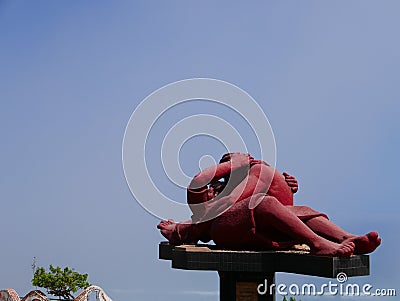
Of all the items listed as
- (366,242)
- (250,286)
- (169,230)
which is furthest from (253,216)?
(169,230)

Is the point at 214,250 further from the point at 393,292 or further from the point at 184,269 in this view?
the point at 393,292

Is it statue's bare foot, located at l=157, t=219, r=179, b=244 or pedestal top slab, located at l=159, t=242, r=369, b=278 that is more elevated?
statue's bare foot, located at l=157, t=219, r=179, b=244

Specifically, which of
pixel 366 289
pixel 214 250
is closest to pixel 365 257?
pixel 366 289

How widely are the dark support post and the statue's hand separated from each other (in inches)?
60.4

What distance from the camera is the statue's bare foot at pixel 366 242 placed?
815 centimetres

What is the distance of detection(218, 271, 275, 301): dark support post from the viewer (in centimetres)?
880

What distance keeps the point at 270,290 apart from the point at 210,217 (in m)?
1.42

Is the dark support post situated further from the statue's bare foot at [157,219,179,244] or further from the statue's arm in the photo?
the statue's bare foot at [157,219,179,244]

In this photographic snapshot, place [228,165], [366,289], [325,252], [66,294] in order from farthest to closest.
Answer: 1. [66,294]
2. [228,165]
3. [366,289]
4. [325,252]

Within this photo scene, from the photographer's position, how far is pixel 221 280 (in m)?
9.08

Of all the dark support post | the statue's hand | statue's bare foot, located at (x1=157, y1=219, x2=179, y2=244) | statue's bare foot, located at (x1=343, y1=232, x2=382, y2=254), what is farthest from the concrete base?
the statue's hand

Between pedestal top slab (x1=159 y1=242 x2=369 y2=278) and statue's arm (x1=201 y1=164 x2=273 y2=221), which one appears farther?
statue's arm (x1=201 y1=164 x2=273 y2=221)

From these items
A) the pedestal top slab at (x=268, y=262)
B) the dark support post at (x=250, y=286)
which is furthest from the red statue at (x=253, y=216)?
the dark support post at (x=250, y=286)

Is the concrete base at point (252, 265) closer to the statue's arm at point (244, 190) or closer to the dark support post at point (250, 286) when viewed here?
the dark support post at point (250, 286)
